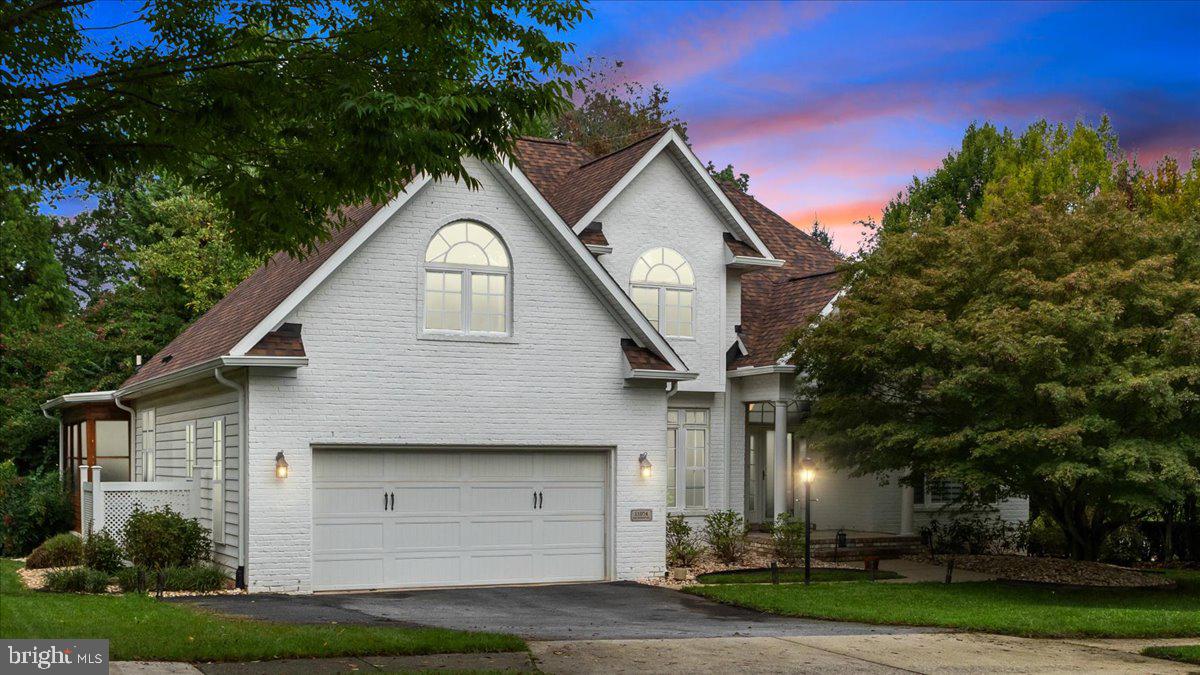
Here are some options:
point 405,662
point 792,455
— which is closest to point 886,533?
point 792,455

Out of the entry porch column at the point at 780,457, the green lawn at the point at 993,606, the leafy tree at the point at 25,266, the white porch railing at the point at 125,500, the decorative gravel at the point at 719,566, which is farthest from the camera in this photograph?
the entry porch column at the point at 780,457

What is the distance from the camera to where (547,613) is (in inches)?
674

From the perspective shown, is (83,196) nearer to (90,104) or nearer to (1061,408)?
(90,104)

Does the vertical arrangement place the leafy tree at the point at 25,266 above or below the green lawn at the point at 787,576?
above

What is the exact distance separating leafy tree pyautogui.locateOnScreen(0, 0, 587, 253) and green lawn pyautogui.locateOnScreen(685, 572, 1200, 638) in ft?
27.9

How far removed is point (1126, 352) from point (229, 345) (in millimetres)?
13757

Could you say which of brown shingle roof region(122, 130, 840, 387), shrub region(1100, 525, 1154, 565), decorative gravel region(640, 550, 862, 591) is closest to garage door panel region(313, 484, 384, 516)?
brown shingle roof region(122, 130, 840, 387)

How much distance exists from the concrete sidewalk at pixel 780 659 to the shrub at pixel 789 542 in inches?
333

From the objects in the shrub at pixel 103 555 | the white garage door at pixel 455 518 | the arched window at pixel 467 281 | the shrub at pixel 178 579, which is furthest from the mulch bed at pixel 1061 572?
the shrub at pixel 103 555

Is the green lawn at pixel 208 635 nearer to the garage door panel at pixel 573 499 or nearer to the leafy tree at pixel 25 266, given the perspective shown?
the leafy tree at pixel 25 266

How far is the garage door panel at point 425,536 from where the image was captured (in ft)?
66.0

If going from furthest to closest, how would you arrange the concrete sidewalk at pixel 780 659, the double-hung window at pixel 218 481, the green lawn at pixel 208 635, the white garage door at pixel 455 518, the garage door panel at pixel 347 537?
the double-hung window at pixel 218 481 < the white garage door at pixel 455 518 < the garage door panel at pixel 347 537 < the concrete sidewalk at pixel 780 659 < the green lawn at pixel 208 635

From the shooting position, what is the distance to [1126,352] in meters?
20.6

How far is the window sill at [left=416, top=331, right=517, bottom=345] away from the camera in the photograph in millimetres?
20094
